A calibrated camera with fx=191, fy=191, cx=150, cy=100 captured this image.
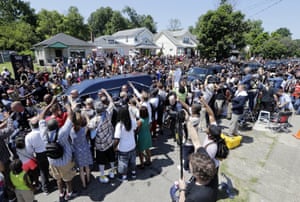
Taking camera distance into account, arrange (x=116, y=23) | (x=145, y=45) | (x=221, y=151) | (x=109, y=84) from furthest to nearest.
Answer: (x=116, y=23)
(x=145, y=45)
(x=109, y=84)
(x=221, y=151)

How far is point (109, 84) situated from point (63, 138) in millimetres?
3645

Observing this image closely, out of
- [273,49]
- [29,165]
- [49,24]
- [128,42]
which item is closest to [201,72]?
[29,165]

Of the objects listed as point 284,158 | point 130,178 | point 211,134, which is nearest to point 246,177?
point 284,158

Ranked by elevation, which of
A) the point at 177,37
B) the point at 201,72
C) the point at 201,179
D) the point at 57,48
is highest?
the point at 177,37

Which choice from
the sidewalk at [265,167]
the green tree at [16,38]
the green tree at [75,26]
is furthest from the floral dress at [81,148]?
the green tree at [75,26]

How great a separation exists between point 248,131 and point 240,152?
6.07ft

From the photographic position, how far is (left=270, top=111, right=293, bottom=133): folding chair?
7.07m

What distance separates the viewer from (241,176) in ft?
14.8

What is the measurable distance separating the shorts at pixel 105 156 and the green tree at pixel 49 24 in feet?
149

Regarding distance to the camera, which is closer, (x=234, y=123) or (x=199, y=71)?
(x=234, y=123)

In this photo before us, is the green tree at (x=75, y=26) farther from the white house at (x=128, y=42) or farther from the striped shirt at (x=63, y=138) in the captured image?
the striped shirt at (x=63, y=138)

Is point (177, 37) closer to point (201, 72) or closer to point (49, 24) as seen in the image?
point (49, 24)

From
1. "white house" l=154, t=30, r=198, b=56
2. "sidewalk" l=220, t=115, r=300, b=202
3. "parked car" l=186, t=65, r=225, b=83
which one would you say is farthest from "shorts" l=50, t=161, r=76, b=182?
"white house" l=154, t=30, r=198, b=56

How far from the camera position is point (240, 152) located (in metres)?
5.62
